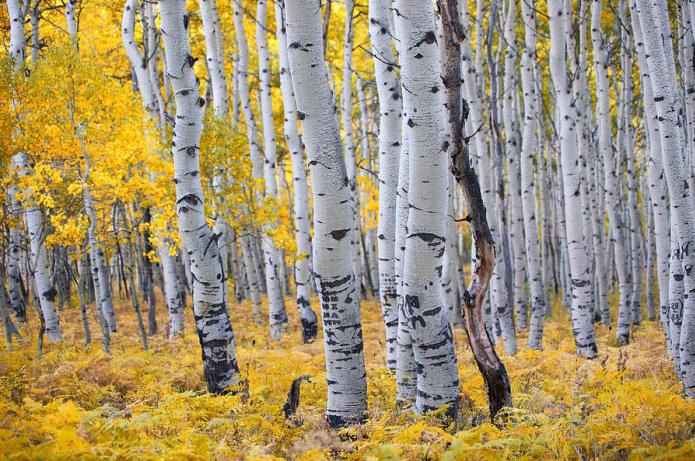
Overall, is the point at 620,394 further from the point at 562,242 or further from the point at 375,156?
the point at 375,156

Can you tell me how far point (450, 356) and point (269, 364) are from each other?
409 cm

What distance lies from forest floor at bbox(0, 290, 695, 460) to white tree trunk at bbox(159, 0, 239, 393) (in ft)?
1.44

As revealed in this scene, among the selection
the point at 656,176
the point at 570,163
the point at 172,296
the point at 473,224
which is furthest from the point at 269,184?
the point at 473,224

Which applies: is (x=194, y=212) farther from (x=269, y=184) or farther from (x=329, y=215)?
(x=269, y=184)

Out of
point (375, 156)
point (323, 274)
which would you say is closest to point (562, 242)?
point (375, 156)

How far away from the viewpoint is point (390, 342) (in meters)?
6.57

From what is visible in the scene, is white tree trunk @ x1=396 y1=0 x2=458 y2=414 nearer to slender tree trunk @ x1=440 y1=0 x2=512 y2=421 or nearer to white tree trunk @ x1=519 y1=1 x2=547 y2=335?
slender tree trunk @ x1=440 y1=0 x2=512 y2=421

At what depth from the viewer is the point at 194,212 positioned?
5918 millimetres

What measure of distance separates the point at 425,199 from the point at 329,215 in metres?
0.78

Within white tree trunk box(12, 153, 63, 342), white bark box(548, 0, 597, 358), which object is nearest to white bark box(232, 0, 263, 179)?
white tree trunk box(12, 153, 63, 342)

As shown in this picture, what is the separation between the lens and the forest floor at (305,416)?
11.3 ft

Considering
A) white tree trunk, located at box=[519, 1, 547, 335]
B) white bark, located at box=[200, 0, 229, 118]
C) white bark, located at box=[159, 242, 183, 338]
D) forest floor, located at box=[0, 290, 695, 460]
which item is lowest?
forest floor, located at box=[0, 290, 695, 460]

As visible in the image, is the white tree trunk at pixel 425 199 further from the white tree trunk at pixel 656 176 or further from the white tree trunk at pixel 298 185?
the white tree trunk at pixel 298 185

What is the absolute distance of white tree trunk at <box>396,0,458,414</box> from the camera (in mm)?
3998
